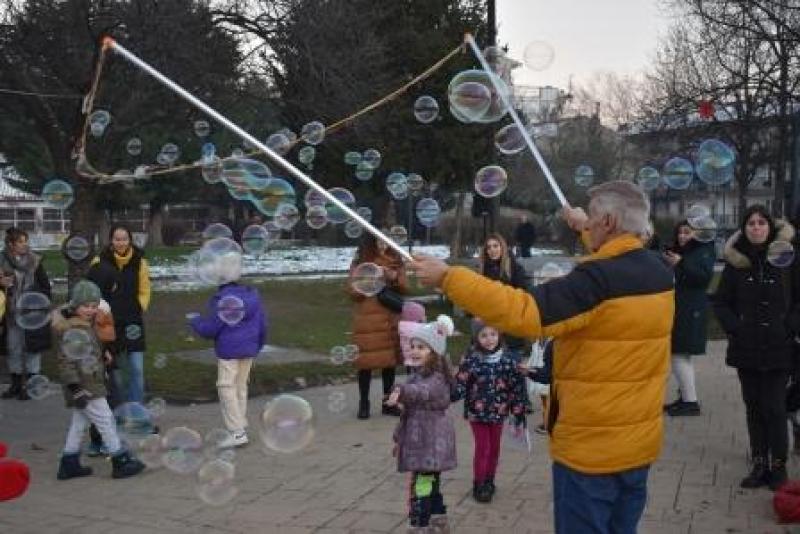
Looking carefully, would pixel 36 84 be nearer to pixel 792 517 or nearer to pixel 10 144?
pixel 10 144

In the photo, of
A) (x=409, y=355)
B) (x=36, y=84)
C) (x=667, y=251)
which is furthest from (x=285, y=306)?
(x=409, y=355)

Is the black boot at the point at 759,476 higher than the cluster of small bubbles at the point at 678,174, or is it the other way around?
the cluster of small bubbles at the point at 678,174

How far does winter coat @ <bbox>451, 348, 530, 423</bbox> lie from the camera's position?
6152 mm

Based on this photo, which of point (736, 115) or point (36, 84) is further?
point (736, 115)

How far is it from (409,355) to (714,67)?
78.3 ft

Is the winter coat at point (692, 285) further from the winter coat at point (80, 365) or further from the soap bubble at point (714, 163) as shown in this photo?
the winter coat at point (80, 365)

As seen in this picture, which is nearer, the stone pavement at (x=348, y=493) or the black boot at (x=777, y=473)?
the stone pavement at (x=348, y=493)

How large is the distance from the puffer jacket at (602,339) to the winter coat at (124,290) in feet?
17.4

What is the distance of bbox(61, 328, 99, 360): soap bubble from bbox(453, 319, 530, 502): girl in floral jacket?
2.78 metres

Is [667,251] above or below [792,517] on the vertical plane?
above

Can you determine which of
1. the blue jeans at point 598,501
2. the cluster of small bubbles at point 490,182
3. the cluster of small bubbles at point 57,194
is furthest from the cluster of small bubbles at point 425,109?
the blue jeans at point 598,501

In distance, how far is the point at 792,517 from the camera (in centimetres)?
541

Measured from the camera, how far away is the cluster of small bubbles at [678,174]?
8.66 meters

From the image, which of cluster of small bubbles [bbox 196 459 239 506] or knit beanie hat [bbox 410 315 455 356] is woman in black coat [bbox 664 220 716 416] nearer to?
knit beanie hat [bbox 410 315 455 356]
